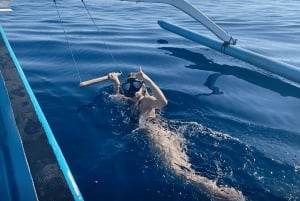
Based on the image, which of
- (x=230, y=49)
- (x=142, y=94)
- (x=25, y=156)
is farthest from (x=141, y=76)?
(x=230, y=49)

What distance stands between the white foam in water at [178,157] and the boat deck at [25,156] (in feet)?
5.95

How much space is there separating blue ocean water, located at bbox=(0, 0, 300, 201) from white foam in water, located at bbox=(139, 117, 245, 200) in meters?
0.02

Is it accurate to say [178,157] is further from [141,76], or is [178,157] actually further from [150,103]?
[141,76]

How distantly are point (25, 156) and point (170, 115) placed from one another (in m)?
3.34

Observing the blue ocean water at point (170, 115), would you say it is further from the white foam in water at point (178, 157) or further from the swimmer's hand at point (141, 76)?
the swimmer's hand at point (141, 76)

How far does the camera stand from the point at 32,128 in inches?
129

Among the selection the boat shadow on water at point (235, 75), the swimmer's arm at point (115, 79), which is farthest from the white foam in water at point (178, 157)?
the boat shadow on water at point (235, 75)

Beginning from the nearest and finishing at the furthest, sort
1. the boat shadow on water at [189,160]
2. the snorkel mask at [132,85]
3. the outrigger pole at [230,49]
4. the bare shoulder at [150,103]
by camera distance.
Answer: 1. the boat shadow on water at [189,160]
2. the snorkel mask at [132,85]
3. the bare shoulder at [150,103]
4. the outrigger pole at [230,49]

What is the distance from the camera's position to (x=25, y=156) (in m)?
2.88

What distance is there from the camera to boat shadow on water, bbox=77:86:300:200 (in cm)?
396

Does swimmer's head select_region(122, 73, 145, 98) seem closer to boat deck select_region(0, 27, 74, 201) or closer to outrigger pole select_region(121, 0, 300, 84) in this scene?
boat deck select_region(0, 27, 74, 201)

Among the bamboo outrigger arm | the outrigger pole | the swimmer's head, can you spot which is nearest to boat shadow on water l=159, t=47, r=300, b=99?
the outrigger pole

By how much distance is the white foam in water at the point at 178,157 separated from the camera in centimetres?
379

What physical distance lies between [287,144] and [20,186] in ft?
13.2
